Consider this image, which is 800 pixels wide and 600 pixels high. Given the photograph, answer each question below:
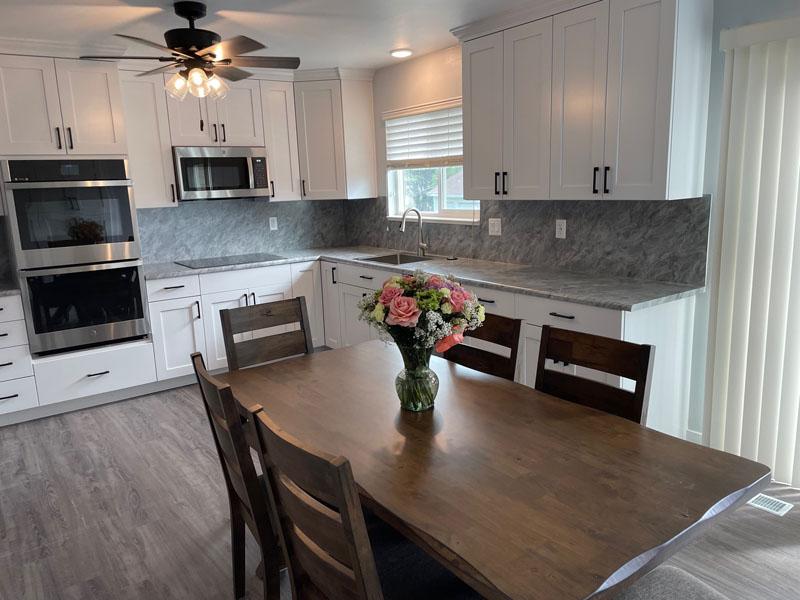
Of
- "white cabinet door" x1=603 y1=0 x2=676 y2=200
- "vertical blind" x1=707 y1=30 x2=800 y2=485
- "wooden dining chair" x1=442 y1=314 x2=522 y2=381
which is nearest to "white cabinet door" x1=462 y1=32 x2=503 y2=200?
"white cabinet door" x1=603 y1=0 x2=676 y2=200

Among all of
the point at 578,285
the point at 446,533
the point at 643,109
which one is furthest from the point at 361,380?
the point at 643,109

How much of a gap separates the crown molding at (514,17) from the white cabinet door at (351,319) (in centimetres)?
187

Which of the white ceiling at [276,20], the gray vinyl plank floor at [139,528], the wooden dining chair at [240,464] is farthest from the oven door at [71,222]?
the wooden dining chair at [240,464]

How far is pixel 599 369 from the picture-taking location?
1.92 metres

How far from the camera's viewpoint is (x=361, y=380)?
84.0 inches

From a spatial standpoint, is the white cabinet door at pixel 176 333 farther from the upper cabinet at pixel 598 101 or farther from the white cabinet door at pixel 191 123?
the upper cabinet at pixel 598 101

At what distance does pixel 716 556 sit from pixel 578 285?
4.53 feet

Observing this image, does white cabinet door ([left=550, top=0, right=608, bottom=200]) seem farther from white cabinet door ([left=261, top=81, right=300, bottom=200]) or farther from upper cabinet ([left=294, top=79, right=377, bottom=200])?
white cabinet door ([left=261, top=81, right=300, bottom=200])

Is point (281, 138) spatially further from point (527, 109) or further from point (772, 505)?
point (772, 505)

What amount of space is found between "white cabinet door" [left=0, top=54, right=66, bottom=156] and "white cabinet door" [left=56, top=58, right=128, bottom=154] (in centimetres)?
5

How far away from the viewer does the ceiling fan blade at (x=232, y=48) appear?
2465 mm

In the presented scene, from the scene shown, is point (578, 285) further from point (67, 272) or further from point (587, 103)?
point (67, 272)

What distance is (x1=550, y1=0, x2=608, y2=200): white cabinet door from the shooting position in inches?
113

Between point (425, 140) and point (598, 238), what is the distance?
1651 mm
